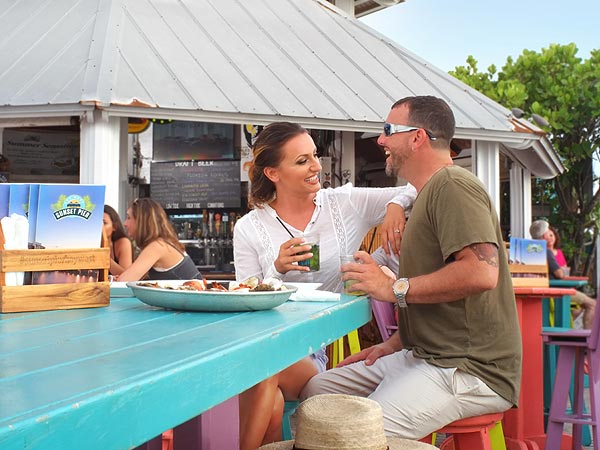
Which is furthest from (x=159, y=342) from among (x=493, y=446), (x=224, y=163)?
(x=224, y=163)

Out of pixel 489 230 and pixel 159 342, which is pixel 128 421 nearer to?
pixel 159 342

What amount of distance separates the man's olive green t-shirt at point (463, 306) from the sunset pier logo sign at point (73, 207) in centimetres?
112

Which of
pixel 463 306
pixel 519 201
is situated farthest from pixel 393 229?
pixel 519 201

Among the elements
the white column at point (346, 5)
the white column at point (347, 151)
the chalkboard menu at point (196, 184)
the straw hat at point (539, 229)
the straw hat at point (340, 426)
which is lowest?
the straw hat at point (340, 426)

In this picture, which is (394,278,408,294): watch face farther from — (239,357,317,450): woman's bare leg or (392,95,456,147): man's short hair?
(392,95,456,147): man's short hair

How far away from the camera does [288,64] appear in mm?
7879

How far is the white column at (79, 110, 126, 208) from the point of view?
20.8 feet

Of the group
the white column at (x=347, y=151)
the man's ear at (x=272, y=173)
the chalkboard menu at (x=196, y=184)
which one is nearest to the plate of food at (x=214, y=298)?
the man's ear at (x=272, y=173)

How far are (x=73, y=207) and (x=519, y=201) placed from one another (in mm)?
9810

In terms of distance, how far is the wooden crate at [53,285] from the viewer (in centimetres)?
179

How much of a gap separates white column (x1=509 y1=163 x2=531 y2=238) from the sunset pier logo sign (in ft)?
30.7

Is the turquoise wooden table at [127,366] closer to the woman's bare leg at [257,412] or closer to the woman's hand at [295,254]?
the woman's bare leg at [257,412]

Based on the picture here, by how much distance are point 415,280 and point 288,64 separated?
19.5 feet

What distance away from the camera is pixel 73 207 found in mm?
1977
